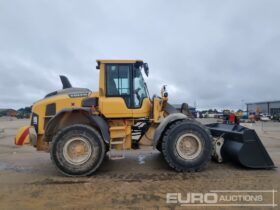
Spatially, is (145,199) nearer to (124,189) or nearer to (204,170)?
(124,189)

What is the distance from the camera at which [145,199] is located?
4.98 m


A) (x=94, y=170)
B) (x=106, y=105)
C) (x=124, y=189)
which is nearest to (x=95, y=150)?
(x=94, y=170)

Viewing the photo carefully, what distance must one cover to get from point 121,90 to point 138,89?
46 cm

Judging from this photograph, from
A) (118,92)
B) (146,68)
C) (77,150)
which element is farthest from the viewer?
(146,68)

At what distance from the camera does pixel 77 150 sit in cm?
705

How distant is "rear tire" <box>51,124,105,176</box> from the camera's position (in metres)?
6.95

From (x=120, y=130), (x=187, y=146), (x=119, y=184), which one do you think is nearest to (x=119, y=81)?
(x=120, y=130)

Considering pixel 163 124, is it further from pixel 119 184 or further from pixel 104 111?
pixel 119 184

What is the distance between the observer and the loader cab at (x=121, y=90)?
25.1 ft

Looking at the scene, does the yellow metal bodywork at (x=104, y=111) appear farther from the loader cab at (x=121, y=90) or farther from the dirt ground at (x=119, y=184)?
the dirt ground at (x=119, y=184)

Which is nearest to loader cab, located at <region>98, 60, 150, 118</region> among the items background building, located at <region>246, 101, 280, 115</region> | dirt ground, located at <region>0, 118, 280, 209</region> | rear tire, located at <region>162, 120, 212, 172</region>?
rear tire, located at <region>162, 120, 212, 172</region>
